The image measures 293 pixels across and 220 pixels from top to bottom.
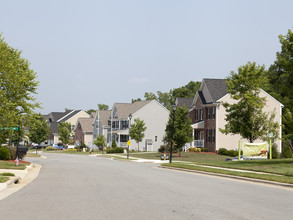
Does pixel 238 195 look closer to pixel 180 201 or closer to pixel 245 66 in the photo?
pixel 180 201

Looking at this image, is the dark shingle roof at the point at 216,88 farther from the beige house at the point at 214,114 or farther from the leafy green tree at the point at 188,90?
the leafy green tree at the point at 188,90

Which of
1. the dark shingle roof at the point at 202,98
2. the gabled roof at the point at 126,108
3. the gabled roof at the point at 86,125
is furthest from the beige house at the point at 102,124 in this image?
the dark shingle roof at the point at 202,98

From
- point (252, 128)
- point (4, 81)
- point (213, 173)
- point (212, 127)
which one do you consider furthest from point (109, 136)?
point (213, 173)

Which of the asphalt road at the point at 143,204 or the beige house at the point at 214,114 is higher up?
the beige house at the point at 214,114

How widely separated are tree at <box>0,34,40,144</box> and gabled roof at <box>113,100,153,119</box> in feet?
153

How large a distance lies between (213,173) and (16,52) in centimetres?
2111

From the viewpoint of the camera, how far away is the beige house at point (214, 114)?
2255 inches

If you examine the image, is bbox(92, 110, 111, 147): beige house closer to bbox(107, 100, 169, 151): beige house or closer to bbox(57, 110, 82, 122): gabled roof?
bbox(107, 100, 169, 151): beige house

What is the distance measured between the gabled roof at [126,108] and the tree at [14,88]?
46707mm

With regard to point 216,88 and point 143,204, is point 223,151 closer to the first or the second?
point 216,88

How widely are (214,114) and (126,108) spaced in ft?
99.1

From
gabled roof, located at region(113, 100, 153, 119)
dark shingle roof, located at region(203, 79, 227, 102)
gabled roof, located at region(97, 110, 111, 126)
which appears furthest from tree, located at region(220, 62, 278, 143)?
gabled roof, located at region(97, 110, 111, 126)

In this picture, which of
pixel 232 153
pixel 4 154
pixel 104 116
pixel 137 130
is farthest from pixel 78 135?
pixel 4 154

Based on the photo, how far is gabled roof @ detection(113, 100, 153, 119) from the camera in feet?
270
